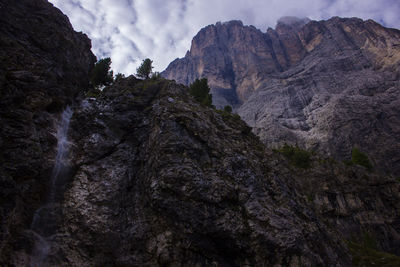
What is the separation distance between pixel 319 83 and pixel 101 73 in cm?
8956

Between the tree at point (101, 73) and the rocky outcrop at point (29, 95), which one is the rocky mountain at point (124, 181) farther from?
the tree at point (101, 73)

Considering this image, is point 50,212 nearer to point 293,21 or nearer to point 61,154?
point 61,154

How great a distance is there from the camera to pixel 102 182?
64.6 ft

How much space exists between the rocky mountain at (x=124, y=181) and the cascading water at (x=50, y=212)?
71 mm

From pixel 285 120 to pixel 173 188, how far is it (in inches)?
3109

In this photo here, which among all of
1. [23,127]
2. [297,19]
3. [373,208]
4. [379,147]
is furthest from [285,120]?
[297,19]

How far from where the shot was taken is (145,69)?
1954 inches

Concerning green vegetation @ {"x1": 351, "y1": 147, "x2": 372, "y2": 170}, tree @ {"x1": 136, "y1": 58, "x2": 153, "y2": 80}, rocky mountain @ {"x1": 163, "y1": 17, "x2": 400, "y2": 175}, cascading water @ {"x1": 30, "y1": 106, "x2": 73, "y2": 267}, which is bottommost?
cascading water @ {"x1": 30, "y1": 106, "x2": 73, "y2": 267}

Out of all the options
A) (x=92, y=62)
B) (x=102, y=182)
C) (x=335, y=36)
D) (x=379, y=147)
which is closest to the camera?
(x=102, y=182)

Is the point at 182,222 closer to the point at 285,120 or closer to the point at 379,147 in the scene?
the point at 379,147

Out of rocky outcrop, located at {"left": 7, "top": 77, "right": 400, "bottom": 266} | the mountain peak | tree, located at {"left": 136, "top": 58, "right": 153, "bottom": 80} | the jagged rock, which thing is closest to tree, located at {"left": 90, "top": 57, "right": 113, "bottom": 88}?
tree, located at {"left": 136, "top": 58, "right": 153, "bottom": 80}

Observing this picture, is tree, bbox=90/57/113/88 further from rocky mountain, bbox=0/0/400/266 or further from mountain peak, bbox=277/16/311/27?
mountain peak, bbox=277/16/311/27

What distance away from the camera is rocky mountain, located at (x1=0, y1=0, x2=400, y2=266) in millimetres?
15930

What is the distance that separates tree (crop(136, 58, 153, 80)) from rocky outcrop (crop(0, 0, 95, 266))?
19480 mm
